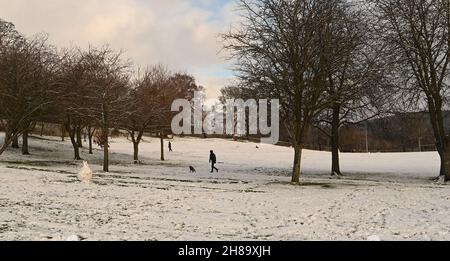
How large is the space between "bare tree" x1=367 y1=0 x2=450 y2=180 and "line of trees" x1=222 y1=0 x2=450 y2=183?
0.16ft

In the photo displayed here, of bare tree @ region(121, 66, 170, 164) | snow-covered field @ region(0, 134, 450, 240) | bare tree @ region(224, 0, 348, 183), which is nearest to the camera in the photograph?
snow-covered field @ region(0, 134, 450, 240)

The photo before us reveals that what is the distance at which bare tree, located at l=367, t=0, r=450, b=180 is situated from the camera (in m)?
24.0

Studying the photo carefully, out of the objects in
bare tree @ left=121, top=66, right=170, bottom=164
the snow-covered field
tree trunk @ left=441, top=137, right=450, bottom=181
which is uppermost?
bare tree @ left=121, top=66, right=170, bottom=164

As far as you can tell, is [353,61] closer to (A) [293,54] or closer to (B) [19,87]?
(A) [293,54]

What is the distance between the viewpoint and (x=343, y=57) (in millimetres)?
21859

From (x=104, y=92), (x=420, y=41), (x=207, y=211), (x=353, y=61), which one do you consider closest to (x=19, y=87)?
(x=104, y=92)

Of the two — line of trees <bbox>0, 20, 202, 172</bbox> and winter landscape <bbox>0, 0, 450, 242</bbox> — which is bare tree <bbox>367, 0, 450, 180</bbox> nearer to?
winter landscape <bbox>0, 0, 450, 242</bbox>

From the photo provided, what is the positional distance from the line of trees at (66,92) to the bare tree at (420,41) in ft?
54.0

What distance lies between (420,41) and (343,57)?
5.72 metres

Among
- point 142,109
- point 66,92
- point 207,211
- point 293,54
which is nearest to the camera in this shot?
point 207,211

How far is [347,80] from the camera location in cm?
2673

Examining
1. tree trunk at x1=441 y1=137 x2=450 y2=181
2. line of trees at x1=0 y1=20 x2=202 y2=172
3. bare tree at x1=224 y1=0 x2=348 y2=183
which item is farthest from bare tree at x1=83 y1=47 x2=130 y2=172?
tree trunk at x1=441 y1=137 x2=450 y2=181
